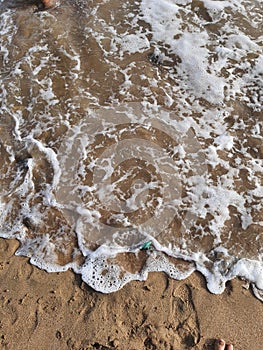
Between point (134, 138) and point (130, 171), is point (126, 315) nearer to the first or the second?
point (130, 171)

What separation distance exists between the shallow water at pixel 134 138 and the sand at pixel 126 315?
176 mm

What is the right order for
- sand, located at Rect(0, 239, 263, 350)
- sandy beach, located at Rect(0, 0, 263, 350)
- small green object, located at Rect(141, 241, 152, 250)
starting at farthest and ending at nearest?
small green object, located at Rect(141, 241, 152, 250) < sandy beach, located at Rect(0, 0, 263, 350) < sand, located at Rect(0, 239, 263, 350)

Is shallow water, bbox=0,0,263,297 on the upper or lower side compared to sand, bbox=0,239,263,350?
upper

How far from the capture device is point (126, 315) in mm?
4070

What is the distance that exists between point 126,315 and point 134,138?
2.61 metres

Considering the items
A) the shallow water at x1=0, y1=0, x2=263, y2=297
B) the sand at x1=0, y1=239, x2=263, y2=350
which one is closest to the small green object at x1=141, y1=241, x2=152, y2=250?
the shallow water at x1=0, y1=0, x2=263, y2=297

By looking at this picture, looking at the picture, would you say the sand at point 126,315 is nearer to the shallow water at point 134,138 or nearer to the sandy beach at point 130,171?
the sandy beach at point 130,171

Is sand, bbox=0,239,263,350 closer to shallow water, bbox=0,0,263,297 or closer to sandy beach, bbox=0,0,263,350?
sandy beach, bbox=0,0,263,350

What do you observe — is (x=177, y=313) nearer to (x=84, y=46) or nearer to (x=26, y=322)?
(x=26, y=322)

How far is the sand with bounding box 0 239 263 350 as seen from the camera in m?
3.91

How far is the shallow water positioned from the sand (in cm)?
18

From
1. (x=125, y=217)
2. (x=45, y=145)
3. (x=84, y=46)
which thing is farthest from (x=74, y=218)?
(x=84, y=46)

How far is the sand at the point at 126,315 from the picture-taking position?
3.91 m

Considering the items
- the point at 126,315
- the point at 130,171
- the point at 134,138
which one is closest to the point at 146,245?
the point at 126,315
